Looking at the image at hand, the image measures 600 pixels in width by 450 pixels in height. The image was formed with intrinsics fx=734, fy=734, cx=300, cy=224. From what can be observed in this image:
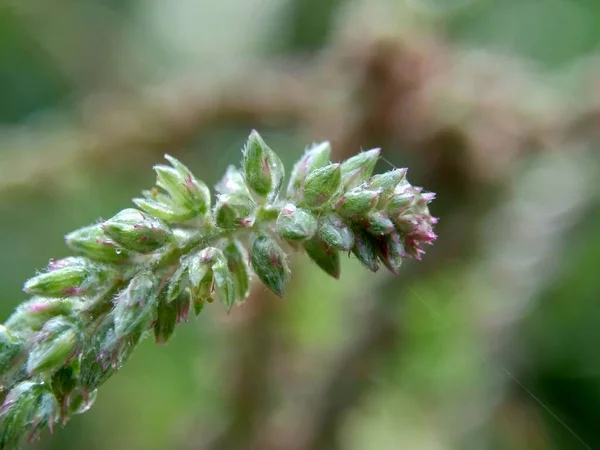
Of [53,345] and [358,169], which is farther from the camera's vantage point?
[358,169]

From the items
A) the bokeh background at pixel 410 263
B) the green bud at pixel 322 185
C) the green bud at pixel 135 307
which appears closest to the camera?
the green bud at pixel 135 307

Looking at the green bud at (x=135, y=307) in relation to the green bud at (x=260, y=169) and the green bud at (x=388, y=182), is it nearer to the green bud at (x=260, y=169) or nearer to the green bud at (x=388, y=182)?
the green bud at (x=260, y=169)

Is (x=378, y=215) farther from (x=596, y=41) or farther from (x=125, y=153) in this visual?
(x=596, y=41)

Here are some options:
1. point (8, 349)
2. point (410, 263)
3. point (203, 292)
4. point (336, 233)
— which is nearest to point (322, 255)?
point (336, 233)

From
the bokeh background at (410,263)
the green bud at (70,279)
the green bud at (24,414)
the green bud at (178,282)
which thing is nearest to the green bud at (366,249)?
the green bud at (178,282)

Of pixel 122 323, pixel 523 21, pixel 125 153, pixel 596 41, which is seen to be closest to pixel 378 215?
pixel 122 323

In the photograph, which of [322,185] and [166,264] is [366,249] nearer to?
[322,185]
